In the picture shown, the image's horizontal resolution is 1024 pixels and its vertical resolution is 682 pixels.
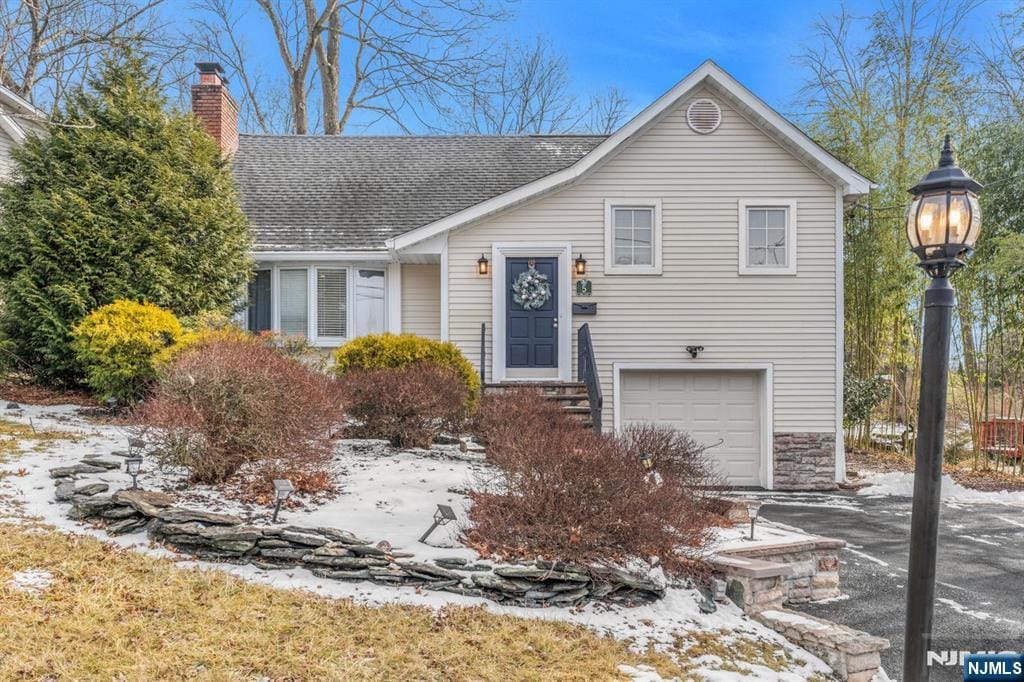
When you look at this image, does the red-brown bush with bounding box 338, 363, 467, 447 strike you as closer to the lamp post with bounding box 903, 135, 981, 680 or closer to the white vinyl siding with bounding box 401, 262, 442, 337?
the white vinyl siding with bounding box 401, 262, 442, 337

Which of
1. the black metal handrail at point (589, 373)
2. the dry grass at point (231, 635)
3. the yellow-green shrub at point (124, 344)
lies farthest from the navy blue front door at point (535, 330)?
the dry grass at point (231, 635)

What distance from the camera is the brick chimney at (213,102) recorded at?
480 inches

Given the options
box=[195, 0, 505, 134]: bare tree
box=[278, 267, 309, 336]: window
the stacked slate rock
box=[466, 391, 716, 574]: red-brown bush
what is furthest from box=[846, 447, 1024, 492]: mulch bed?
box=[195, 0, 505, 134]: bare tree

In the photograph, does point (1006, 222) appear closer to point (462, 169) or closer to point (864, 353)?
point (864, 353)

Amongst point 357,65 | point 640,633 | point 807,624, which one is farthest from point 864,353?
point 357,65

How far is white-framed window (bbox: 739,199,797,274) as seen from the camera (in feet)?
34.5

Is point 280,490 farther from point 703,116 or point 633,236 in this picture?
point 703,116

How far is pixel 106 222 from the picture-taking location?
8.79 metres

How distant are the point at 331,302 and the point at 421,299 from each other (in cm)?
157

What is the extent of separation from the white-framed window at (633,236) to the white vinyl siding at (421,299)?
10.1ft

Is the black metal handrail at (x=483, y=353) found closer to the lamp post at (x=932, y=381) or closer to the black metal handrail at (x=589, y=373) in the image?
the black metal handrail at (x=589, y=373)

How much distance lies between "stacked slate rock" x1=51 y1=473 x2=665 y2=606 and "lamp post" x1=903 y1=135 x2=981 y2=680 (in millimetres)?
1531

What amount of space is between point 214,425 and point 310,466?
87cm

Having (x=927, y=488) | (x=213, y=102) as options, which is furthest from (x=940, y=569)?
(x=213, y=102)
